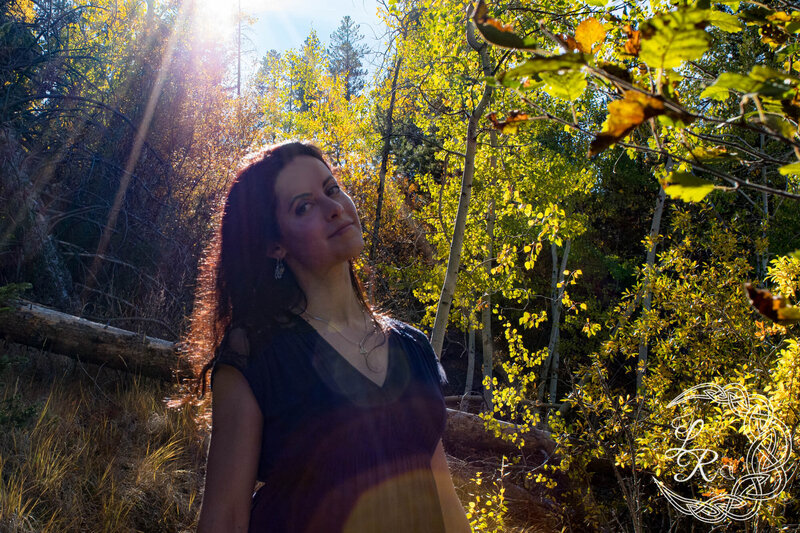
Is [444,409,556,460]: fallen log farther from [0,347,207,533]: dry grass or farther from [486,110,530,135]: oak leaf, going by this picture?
[486,110,530,135]: oak leaf

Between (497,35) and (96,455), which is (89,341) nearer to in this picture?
(96,455)

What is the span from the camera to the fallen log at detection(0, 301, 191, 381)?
4.56 m

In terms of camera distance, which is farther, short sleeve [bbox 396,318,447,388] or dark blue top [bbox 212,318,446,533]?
short sleeve [bbox 396,318,447,388]

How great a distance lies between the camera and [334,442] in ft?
5.07

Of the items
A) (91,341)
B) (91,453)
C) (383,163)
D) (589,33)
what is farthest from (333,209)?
(383,163)

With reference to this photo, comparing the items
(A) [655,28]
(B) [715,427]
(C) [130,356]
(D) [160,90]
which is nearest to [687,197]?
(A) [655,28]

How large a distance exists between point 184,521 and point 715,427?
333 cm

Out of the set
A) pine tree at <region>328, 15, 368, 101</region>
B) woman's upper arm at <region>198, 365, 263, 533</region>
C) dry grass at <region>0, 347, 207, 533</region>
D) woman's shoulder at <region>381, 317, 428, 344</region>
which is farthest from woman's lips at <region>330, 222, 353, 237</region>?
pine tree at <region>328, 15, 368, 101</region>

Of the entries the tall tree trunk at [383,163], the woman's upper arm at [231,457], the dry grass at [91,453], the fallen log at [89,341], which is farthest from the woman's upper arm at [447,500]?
the tall tree trunk at [383,163]

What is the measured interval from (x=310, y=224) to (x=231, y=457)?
2.42 feet

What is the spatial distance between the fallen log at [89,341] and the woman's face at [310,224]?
3.07 metres

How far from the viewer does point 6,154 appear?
494cm

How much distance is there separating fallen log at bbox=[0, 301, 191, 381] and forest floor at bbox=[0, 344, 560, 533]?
0.45 ft

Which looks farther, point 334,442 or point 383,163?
point 383,163
